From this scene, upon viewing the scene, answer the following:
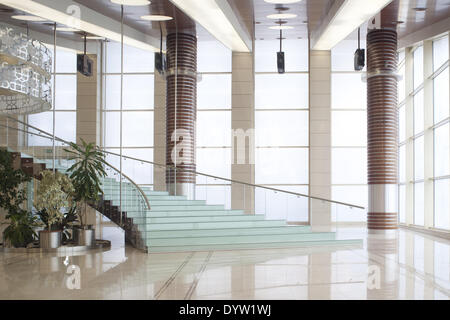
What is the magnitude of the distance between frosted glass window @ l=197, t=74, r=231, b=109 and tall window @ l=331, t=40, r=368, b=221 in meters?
3.78

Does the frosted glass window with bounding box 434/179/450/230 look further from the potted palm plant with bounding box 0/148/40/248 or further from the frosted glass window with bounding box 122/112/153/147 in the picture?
A: the potted palm plant with bounding box 0/148/40/248

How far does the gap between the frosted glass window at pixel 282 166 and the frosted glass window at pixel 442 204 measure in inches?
179

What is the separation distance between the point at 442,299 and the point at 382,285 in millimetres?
1022

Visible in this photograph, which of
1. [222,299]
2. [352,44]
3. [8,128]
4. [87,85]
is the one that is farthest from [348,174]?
[222,299]

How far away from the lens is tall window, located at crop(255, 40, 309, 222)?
19.5 metres

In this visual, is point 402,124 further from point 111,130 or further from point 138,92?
point 111,130

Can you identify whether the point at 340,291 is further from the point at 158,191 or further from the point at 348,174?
A: the point at 348,174

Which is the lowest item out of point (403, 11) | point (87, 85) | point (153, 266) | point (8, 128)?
point (153, 266)

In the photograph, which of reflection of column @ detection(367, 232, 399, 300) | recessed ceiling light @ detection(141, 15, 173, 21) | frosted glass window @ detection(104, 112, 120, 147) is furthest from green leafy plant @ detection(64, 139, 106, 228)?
frosted glass window @ detection(104, 112, 120, 147)

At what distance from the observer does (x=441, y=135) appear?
1619cm

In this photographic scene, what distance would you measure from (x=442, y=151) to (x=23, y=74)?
1161 centimetres

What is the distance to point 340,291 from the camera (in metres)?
6.54

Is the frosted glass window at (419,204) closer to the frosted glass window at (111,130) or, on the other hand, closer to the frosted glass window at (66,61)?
the frosted glass window at (111,130)

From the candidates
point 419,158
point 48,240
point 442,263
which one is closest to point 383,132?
point 419,158
